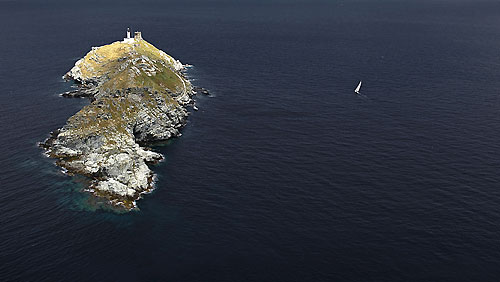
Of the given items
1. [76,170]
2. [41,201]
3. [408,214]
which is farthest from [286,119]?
[41,201]

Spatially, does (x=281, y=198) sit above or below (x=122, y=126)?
below

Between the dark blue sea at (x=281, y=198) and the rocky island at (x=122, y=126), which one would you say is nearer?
the dark blue sea at (x=281, y=198)

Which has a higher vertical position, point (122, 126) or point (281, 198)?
point (122, 126)

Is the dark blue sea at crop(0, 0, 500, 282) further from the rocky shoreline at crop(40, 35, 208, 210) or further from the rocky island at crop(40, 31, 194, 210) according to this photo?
the rocky island at crop(40, 31, 194, 210)

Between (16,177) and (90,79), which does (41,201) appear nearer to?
(16,177)

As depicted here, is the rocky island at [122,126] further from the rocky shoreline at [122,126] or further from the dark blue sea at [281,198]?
the dark blue sea at [281,198]

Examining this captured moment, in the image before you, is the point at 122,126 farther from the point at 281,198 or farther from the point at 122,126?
the point at 281,198

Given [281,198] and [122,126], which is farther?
[122,126]

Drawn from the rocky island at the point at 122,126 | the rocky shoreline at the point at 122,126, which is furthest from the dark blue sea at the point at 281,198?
the rocky island at the point at 122,126

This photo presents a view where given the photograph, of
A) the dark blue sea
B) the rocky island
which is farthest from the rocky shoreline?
the dark blue sea

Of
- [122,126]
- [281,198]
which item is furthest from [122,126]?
[281,198]
